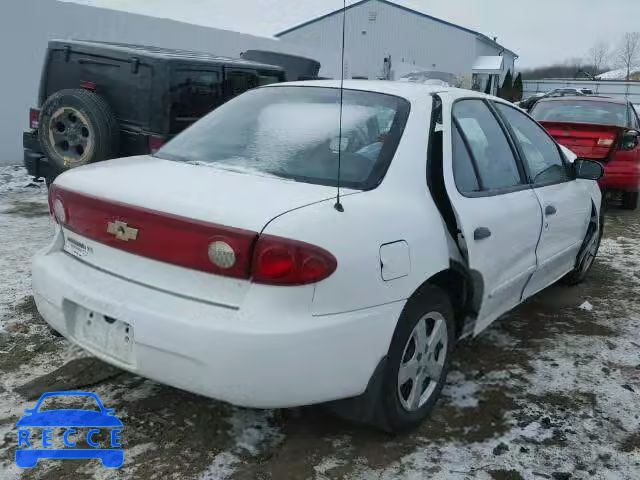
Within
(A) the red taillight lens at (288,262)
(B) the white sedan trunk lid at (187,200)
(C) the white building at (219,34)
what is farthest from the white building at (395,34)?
(A) the red taillight lens at (288,262)

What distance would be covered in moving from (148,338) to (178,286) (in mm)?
216

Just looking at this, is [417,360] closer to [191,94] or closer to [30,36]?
[191,94]

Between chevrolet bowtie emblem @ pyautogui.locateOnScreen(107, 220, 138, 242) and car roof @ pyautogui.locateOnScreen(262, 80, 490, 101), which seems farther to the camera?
car roof @ pyautogui.locateOnScreen(262, 80, 490, 101)

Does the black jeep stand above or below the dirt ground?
above

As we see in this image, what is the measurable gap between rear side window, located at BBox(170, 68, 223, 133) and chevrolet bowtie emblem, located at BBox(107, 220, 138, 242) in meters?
3.02

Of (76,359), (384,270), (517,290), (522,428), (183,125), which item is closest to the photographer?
(384,270)

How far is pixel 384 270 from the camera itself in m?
2.33

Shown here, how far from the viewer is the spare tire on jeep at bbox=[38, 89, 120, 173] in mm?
5059

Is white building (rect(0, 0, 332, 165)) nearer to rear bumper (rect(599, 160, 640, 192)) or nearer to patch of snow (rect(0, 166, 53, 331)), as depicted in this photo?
patch of snow (rect(0, 166, 53, 331))

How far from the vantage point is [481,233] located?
9.55 feet

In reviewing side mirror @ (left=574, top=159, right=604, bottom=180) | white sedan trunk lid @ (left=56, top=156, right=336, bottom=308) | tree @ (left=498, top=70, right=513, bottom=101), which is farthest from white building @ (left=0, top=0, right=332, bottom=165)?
tree @ (left=498, top=70, right=513, bottom=101)

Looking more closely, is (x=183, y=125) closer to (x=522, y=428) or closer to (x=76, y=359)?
(x=76, y=359)

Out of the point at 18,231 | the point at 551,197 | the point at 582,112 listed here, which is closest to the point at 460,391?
the point at 551,197

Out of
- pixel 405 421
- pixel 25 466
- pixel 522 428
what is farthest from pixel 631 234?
pixel 25 466
